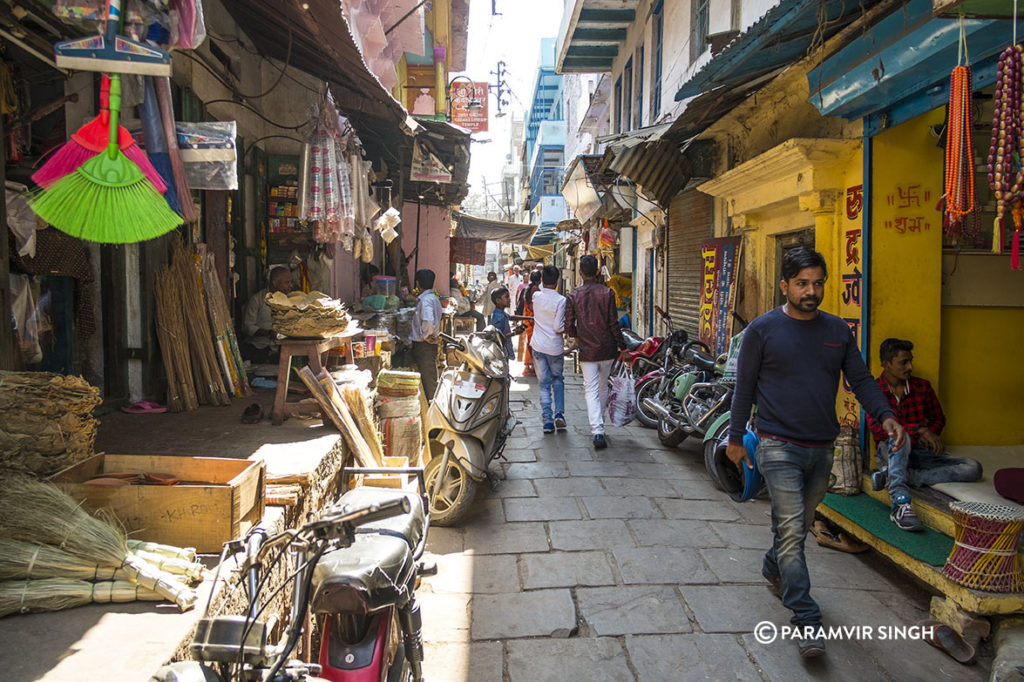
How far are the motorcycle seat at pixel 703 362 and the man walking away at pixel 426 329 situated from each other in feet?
A: 11.2

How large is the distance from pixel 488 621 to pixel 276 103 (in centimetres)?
705

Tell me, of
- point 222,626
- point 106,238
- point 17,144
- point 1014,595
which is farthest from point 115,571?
point 1014,595

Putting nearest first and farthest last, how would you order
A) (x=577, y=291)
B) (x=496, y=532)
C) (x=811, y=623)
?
(x=811, y=623), (x=496, y=532), (x=577, y=291)

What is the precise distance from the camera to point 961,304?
555 centimetres

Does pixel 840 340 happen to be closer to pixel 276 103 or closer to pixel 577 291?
pixel 577 291

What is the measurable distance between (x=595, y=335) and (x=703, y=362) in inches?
47.4

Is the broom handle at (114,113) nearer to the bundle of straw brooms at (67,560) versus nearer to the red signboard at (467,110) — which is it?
the bundle of straw brooms at (67,560)

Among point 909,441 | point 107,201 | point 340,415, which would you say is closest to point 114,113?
point 107,201

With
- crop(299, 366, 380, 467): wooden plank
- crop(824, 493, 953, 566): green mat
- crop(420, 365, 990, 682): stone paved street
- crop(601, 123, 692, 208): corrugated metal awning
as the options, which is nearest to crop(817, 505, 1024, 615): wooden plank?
crop(824, 493, 953, 566): green mat

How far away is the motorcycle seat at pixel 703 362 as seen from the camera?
7.21m

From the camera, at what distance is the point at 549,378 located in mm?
7852

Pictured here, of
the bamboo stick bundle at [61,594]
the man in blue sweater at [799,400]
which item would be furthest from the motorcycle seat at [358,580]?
the man in blue sweater at [799,400]

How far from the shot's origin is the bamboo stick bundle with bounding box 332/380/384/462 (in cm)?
539

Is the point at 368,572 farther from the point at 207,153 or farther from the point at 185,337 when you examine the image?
the point at 185,337
